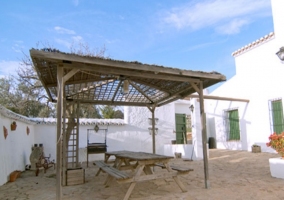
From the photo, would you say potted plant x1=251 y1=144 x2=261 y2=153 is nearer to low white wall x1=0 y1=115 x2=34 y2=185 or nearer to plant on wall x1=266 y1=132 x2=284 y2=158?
plant on wall x1=266 y1=132 x2=284 y2=158

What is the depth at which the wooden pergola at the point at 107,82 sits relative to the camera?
378 centimetres

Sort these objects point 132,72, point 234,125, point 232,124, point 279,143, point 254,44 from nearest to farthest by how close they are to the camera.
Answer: point 132,72 → point 279,143 → point 254,44 → point 234,125 → point 232,124

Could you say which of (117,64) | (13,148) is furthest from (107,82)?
(13,148)

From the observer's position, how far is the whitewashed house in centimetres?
992

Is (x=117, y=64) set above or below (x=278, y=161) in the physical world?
above

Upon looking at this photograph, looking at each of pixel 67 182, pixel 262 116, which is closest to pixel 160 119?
pixel 262 116

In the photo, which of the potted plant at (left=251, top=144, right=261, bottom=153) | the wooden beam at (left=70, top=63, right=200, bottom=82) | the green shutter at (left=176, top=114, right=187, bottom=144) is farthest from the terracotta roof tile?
the wooden beam at (left=70, top=63, right=200, bottom=82)

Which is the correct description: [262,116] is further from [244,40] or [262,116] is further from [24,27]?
[24,27]

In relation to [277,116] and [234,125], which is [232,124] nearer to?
[234,125]

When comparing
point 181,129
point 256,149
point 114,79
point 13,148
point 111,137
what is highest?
point 114,79

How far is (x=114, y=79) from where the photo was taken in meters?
5.53

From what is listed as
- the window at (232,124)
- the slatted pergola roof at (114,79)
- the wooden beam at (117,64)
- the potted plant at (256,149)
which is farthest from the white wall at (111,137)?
the wooden beam at (117,64)

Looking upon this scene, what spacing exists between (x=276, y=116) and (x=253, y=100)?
139 cm

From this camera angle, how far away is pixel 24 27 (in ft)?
38.5
